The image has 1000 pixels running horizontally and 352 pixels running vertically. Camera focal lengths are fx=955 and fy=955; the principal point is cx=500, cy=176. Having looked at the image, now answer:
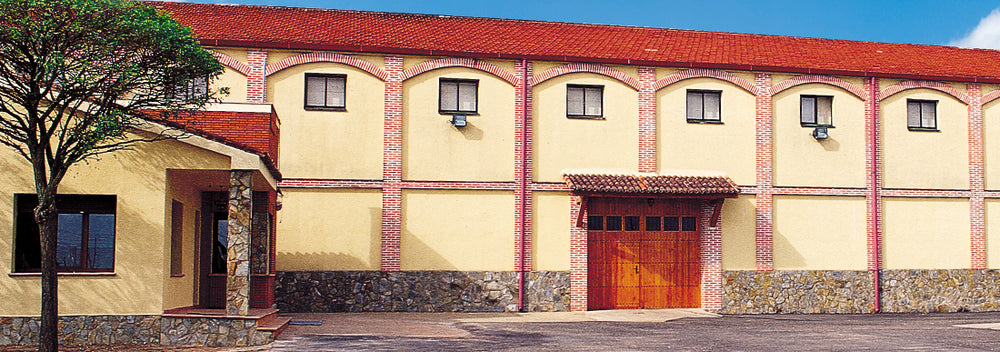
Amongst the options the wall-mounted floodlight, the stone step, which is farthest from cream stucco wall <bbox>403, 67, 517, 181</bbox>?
the wall-mounted floodlight

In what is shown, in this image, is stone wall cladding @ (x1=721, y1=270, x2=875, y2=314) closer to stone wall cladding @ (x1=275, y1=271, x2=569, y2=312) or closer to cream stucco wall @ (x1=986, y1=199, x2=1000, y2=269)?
cream stucco wall @ (x1=986, y1=199, x2=1000, y2=269)

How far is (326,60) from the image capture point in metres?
22.5

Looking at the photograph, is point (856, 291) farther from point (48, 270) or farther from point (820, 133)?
point (48, 270)

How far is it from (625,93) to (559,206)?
130 inches

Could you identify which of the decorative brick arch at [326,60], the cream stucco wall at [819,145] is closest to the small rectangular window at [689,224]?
the cream stucco wall at [819,145]

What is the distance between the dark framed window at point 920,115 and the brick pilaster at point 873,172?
3.46 feet

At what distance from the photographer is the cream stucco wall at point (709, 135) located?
23953mm

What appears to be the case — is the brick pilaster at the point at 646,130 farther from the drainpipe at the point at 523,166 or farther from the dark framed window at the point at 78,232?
the dark framed window at the point at 78,232

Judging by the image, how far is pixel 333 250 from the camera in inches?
870

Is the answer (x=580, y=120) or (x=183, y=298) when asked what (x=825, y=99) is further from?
(x=183, y=298)

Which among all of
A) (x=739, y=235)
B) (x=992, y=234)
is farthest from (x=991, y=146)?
(x=739, y=235)

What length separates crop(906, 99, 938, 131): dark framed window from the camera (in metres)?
25.3

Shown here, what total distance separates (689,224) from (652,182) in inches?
69.8

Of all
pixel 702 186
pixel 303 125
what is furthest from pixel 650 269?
pixel 303 125
